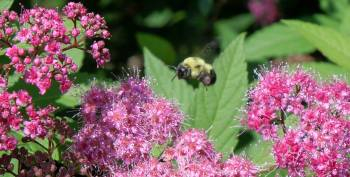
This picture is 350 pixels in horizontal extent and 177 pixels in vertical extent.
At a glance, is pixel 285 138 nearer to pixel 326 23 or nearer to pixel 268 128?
pixel 268 128

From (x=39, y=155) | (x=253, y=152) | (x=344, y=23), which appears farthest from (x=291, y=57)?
(x=39, y=155)

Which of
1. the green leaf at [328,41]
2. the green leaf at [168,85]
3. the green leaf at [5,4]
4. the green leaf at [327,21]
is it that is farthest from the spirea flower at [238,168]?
the green leaf at [327,21]

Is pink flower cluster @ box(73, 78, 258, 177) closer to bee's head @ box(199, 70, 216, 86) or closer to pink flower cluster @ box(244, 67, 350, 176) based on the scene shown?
pink flower cluster @ box(244, 67, 350, 176)

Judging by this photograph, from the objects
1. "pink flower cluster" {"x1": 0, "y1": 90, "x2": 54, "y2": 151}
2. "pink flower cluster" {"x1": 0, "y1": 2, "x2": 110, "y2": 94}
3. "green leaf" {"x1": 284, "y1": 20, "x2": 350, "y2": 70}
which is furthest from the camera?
"green leaf" {"x1": 284, "y1": 20, "x2": 350, "y2": 70}

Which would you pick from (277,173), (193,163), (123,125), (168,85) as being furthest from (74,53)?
(277,173)

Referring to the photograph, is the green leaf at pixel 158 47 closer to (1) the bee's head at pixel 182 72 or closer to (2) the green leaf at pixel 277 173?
(1) the bee's head at pixel 182 72

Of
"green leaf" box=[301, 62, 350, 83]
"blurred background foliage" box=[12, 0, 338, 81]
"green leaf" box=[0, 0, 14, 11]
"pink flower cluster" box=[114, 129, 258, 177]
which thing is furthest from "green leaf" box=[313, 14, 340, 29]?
"green leaf" box=[0, 0, 14, 11]
